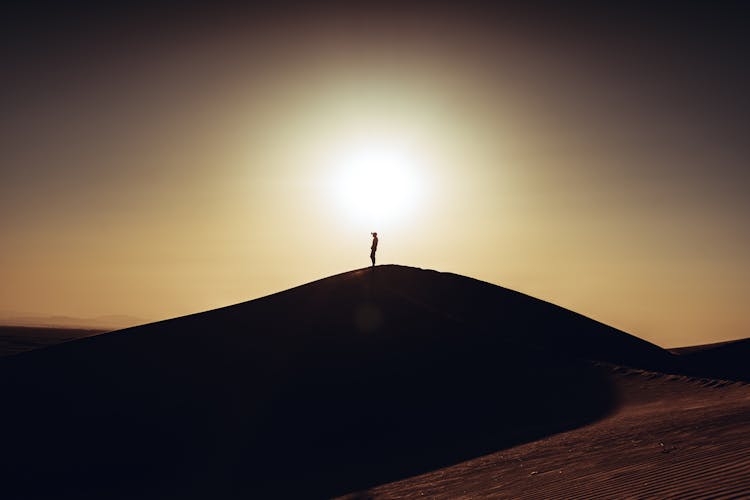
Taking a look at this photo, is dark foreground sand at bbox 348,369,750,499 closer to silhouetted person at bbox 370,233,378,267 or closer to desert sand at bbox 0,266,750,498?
desert sand at bbox 0,266,750,498

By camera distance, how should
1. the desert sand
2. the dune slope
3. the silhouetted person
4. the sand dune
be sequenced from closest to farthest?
the desert sand, the dune slope, the silhouetted person, the sand dune

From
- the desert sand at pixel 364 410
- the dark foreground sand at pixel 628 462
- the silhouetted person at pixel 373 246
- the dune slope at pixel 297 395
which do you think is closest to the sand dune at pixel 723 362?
the desert sand at pixel 364 410

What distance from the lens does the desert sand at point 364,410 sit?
11703 millimetres

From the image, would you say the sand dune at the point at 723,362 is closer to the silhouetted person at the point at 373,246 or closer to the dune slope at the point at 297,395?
the dune slope at the point at 297,395

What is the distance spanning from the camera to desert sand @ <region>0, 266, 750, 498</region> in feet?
38.4

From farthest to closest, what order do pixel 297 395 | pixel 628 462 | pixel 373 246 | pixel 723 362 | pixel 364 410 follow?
pixel 723 362 → pixel 373 246 → pixel 297 395 → pixel 364 410 → pixel 628 462

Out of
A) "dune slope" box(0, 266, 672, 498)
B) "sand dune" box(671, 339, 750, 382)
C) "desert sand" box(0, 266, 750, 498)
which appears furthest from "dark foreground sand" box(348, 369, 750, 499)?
"sand dune" box(671, 339, 750, 382)

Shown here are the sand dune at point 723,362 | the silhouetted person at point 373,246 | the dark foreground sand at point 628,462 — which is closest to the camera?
the dark foreground sand at point 628,462

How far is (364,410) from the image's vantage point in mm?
18453

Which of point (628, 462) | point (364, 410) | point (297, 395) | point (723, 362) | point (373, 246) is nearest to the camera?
point (628, 462)

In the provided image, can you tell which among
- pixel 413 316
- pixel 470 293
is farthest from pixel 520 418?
pixel 470 293

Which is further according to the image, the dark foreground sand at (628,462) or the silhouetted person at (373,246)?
the silhouetted person at (373,246)

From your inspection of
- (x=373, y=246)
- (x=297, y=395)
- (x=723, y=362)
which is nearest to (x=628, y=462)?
(x=297, y=395)

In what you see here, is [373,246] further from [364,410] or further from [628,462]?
[628,462]
